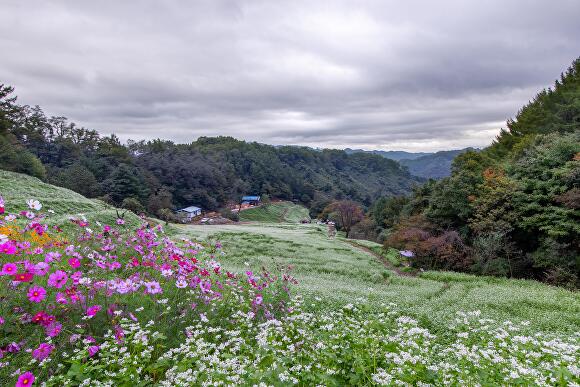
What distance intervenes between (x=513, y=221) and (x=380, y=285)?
1306 cm

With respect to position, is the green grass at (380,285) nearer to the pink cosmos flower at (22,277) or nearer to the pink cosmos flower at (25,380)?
the pink cosmos flower at (22,277)

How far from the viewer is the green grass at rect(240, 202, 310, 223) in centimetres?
9075

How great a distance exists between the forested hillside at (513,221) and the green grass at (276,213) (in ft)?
202

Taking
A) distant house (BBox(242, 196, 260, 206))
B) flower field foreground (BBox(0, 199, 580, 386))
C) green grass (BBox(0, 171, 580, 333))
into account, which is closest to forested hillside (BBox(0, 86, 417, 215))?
distant house (BBox(242, 196, 260, 206))

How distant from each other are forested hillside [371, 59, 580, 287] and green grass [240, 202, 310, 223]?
6159 centimetres

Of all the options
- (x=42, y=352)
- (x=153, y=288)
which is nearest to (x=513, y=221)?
(x=153, y=288)

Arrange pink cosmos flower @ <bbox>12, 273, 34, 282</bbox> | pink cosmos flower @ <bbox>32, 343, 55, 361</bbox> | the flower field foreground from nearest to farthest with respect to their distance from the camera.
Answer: the flower field foreground, pink cosmos flower @ <bbox>32, 343, 55, 361</bbox>, pink cosmos flower @ <bbox>12, 273, 34, 282</bbox>

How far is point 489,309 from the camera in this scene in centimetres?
1112

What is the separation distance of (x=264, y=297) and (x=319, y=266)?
1477 centimetres

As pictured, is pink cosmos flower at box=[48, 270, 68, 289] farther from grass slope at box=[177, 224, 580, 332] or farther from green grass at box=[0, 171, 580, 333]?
grass slope at box=[177, 224, 580, 332]

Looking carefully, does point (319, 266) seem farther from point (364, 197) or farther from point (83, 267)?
point (364, 197)

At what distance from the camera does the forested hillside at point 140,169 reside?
180 feet

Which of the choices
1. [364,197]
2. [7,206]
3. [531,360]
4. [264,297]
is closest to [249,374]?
[531,360]

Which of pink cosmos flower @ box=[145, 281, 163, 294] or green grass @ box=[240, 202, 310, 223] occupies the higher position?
pink cosmos flower @ box=[145, 281, 163, 294]
